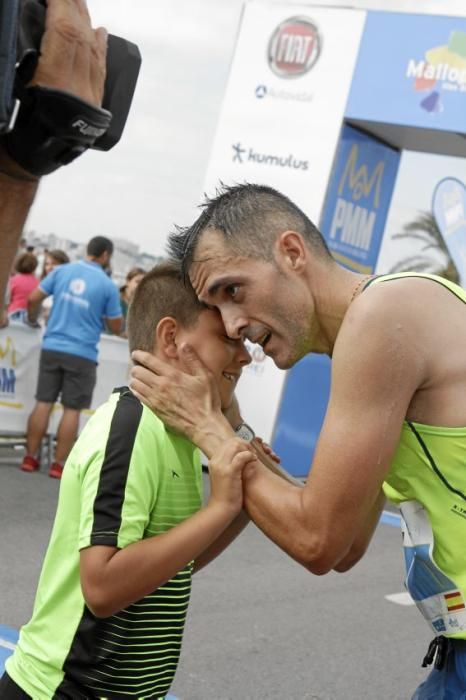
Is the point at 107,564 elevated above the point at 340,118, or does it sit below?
below

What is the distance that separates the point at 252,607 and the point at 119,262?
1786 cm

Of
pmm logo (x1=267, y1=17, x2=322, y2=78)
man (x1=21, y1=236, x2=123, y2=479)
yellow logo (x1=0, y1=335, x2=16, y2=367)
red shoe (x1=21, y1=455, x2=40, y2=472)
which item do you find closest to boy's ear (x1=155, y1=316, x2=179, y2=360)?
man (x1=21, y1=236, x2=123, y2=479)

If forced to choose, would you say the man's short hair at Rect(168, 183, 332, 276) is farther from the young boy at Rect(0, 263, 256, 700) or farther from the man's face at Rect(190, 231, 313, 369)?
the young boy at Rect(0, 263, 256, 700)

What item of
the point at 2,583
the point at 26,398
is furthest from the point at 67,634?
the point at 26,398

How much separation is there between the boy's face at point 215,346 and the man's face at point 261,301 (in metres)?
0.06

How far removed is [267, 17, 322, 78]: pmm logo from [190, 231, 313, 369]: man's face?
8.23 m

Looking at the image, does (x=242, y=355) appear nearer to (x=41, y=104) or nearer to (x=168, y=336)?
(x=168, y=336)

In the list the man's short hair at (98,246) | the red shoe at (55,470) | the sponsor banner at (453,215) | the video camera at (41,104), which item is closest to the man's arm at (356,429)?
the video camera at (41,104)

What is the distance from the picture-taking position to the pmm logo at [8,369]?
891 centimetres

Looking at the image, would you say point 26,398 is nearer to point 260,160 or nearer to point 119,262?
point 260,160

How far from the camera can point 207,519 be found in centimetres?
Result: 202

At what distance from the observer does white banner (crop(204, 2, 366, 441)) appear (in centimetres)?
→ 995

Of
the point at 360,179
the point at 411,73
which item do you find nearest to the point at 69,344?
the point at 360,179

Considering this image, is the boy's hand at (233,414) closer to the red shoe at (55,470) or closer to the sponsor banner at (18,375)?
the red shoe at (55,470)
